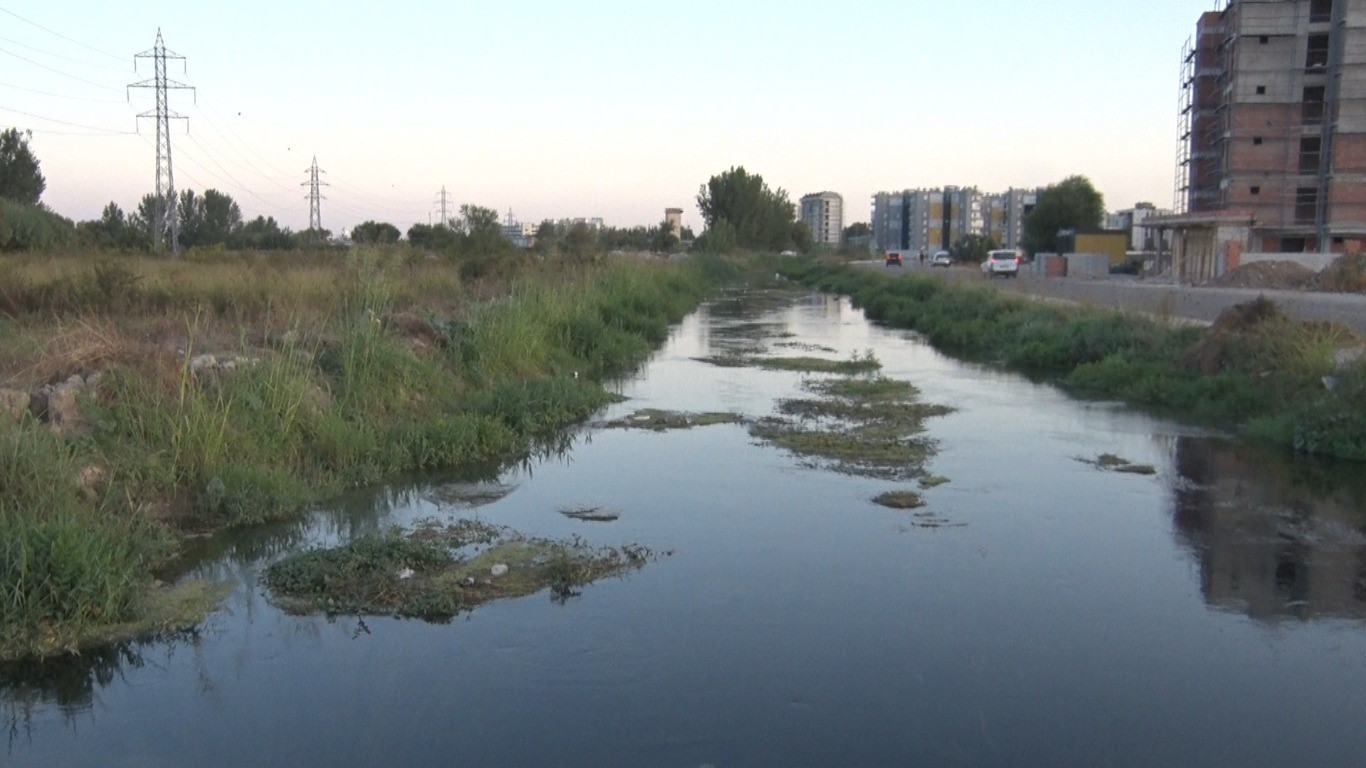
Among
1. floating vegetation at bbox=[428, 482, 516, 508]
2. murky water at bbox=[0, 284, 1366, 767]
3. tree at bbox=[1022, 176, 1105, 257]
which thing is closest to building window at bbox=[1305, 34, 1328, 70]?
tree at bbox=[1022, 176, 1105, 257]

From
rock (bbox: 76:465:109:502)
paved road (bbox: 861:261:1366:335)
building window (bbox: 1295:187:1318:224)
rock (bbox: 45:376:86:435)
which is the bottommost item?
rock (bbox: 76:465:109:502)

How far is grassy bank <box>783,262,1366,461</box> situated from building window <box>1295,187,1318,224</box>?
1773 inches

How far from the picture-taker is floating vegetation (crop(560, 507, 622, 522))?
10.8 m

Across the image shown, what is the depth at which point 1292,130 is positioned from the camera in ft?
221

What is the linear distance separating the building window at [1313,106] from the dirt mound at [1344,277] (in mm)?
29058

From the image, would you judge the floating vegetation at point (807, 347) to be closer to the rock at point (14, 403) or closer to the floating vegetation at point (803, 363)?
the floating vegetation at point (803, 363)

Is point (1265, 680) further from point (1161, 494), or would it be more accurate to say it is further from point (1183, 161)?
point (1183, 161)

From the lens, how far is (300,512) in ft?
35.2

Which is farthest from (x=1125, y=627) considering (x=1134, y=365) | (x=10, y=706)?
(x=1134, y=365)

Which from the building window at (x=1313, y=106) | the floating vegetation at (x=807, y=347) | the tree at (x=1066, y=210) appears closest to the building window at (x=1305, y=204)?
the building window at (x=1313, y=106)

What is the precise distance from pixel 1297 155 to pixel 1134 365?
5580 centimetres

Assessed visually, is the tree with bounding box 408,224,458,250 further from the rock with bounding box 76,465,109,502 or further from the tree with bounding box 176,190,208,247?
the rock with bounding box 76,465,109,502

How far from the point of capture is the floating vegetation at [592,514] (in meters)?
10.8

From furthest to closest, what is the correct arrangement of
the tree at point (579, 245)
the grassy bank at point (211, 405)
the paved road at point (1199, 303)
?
the tree at point (579, 245)
the paved road at point (1199, 303)
the grassy bank at point (211, 405)
